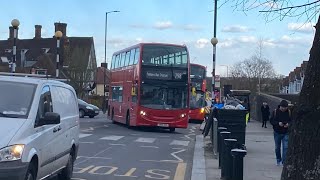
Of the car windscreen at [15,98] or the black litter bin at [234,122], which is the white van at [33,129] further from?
the black litter bin at [234,122]

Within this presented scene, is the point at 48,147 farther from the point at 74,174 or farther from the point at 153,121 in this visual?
the point at 153,121

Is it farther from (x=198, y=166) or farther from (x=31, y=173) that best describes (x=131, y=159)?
(x=31, y=173)

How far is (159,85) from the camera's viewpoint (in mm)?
29938

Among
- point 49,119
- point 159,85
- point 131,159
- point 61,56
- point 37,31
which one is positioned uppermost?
point 37,31

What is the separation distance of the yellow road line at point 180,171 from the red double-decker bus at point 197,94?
27.5 metres

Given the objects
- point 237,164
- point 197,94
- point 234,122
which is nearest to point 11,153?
point 237,164

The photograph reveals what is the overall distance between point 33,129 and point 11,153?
0.73 m

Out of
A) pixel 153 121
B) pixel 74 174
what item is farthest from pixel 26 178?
pixel 153 121

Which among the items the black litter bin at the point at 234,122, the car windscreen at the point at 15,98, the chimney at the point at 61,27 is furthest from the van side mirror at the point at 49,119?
the chimney at the point at 61,27

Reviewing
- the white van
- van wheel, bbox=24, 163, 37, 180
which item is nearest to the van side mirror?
the white van

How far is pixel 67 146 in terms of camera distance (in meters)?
11.1

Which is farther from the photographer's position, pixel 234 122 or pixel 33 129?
pixel 234 122

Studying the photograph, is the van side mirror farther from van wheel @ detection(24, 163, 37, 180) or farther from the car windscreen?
van wheel @ detection(24, 163, 37, 180)

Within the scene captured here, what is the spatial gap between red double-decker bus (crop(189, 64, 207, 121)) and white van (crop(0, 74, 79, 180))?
107 feet
